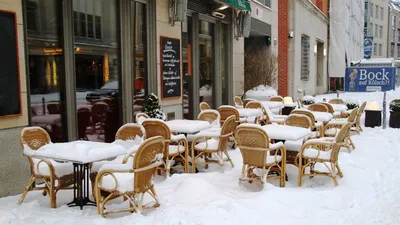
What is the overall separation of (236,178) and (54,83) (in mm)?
3322

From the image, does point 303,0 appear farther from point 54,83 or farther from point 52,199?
point 52,199

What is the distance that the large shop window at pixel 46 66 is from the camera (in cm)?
661

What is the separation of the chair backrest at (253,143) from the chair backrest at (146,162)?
A: 4.69 feet

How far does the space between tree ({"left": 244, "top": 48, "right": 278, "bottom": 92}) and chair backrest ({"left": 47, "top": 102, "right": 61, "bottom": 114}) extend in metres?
10.6

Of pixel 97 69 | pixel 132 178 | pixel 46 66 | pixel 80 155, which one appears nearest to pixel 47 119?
pixel 46 66

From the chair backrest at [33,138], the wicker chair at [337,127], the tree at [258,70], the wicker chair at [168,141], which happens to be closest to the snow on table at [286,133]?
the wicker chair at [168,141]

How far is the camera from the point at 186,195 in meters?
5.63

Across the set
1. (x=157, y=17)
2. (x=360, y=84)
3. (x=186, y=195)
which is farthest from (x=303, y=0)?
(x=186, y=195)

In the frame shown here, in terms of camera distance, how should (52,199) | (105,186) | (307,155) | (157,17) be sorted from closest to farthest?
(105,186)
(52,199)
(307,155)
(157,17)

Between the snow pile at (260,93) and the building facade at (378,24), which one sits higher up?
the building facade at (378,24)

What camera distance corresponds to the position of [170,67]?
1054 centimetres

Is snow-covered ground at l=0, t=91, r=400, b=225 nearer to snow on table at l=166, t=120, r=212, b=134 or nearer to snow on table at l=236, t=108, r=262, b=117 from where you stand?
snow on table at l=166, t=120, r=212, b=134

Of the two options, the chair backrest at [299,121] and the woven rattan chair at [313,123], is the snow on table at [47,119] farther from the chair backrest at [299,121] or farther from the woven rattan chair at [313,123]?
the woven rattan chair at [313,123]

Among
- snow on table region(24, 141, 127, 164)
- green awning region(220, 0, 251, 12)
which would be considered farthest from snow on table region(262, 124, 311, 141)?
green awning region(220, 0, 251, 12)
